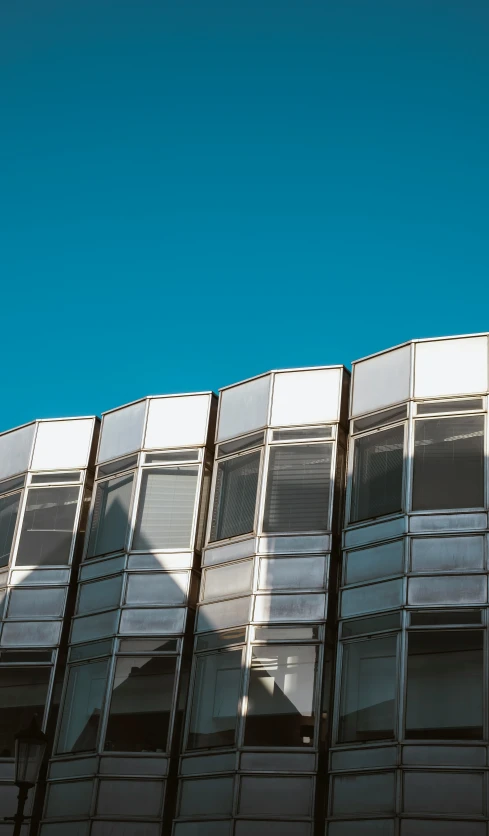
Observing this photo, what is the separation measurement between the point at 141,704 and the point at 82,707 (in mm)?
1548

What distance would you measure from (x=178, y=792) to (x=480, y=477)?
8472 millimetres

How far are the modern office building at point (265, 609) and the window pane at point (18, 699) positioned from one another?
0.04 meters

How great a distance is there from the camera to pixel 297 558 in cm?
2259

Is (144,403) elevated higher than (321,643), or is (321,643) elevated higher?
(144,403)

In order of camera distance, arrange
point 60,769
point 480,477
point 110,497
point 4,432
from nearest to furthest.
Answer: point 480,477 → point 60,769 → point 110,497 → point 4,432

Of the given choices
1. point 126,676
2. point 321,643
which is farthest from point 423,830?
point 126,676

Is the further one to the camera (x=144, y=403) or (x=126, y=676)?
(x=144, y=403)

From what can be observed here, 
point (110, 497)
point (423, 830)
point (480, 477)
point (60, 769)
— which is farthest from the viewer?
point (110, 497)

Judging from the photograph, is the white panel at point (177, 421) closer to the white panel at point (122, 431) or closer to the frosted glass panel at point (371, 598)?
the white panel at point (122, 431)

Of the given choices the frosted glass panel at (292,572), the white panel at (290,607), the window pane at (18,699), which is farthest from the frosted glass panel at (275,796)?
the window pane at (18,699)

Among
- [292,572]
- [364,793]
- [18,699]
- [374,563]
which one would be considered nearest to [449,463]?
[374,563]

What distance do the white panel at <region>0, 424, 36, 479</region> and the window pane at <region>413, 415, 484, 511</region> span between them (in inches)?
401

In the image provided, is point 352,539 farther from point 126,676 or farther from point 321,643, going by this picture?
point 126,676

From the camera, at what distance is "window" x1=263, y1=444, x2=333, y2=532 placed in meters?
23.0
